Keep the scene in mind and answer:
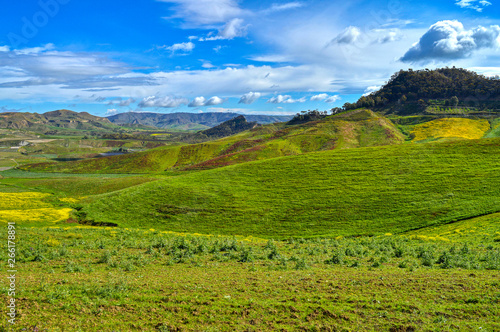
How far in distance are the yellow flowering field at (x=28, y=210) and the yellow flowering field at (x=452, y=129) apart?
146 metres

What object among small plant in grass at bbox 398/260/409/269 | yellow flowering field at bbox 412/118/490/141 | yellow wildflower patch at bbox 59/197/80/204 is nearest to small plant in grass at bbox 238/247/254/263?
small plant in grass at bbox 398/260/409/269

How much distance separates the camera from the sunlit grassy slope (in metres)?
44.3

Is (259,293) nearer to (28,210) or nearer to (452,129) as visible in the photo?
(28,210)

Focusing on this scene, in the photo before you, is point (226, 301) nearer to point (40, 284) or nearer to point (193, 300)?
point (193, 300)

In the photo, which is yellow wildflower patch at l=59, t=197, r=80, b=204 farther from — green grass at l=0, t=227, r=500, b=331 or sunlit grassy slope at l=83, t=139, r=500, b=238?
green grass at l=0, t=227, r=500, b=331

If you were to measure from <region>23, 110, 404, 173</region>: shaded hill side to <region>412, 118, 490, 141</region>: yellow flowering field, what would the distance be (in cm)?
1209

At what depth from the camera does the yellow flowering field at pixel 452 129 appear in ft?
431

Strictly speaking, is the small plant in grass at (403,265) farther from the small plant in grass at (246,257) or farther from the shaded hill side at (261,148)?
the shaded hill side at (261,148)

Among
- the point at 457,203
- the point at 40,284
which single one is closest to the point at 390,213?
the point at 457,203

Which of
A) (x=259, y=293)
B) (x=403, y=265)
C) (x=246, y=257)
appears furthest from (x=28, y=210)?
(x=403, y=265)

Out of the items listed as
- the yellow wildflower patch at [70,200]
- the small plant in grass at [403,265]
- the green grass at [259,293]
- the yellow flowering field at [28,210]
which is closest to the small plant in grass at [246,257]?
the green grass at [259,293]

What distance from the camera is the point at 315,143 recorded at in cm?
13950

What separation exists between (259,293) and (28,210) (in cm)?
6821

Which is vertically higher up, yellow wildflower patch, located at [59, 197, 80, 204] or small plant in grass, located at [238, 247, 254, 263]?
small plant in grass, located at [238, 247, 254, 263]
